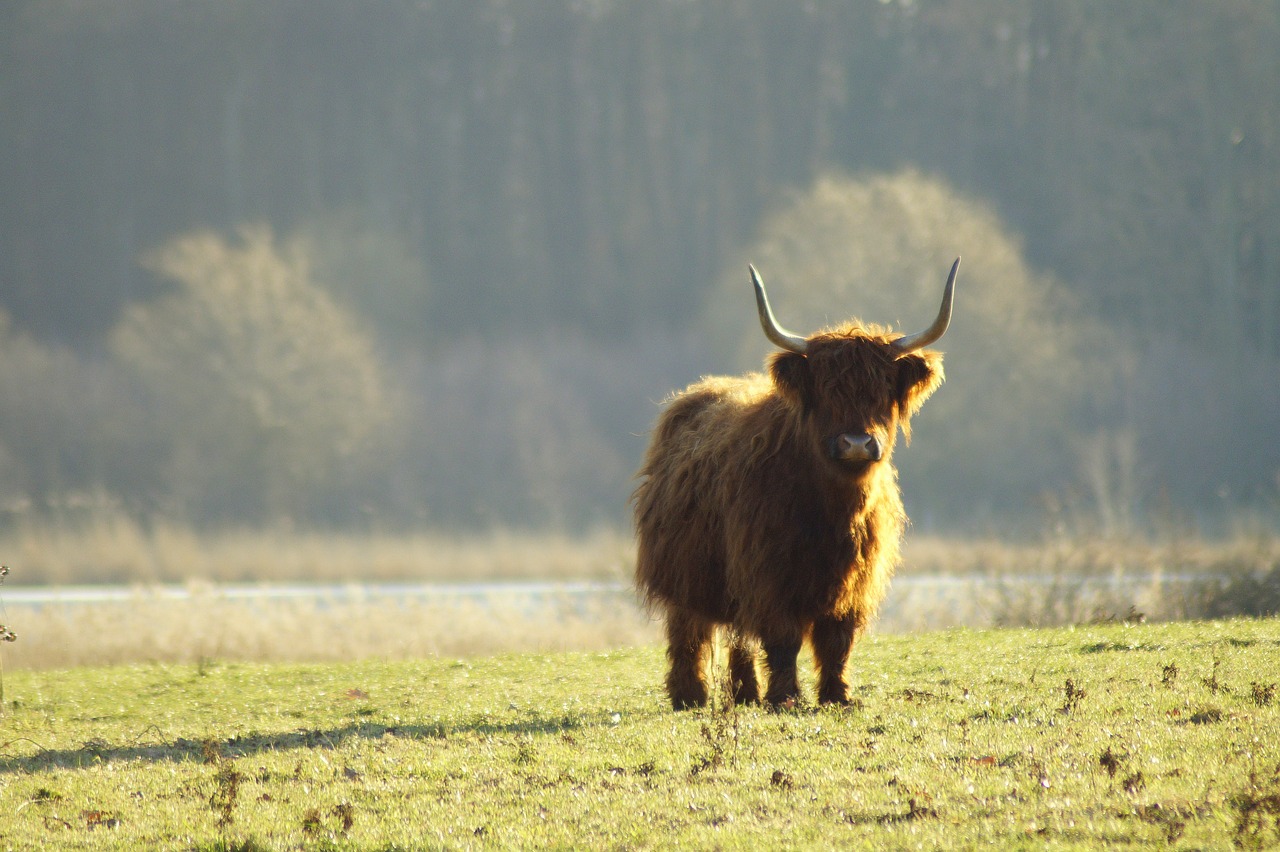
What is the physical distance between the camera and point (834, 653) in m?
8.96

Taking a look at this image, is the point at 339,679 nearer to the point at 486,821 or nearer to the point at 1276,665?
the point at 486,821

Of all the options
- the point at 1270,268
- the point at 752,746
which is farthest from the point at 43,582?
the point at 1270,268

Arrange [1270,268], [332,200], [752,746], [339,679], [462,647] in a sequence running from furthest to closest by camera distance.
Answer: [332,200] < [1270,268] < [462,647] < [339,679] < [752,746]

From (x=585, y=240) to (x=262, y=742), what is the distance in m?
46.0

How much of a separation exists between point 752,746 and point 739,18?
50611 mm

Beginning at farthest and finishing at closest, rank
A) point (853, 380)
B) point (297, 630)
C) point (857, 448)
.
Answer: point (297, 630) < point (853, 380) < point (857, 448)

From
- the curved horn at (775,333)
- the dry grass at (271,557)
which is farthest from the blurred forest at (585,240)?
the curved horn at (775,333)

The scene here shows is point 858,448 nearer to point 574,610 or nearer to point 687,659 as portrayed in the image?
point 687,659

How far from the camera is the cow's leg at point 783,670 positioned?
8.83 meters

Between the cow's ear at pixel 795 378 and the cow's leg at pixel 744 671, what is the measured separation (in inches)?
76.0

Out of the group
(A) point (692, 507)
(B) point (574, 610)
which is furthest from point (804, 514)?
(B) point (574, 610)

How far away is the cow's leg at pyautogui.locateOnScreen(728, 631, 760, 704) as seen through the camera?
31.8 feet

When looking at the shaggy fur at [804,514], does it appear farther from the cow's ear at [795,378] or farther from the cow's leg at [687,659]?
the cow's leg at [687,659]

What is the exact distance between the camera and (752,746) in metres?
7.36
